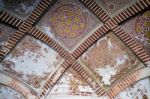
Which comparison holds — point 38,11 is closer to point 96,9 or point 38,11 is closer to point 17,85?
point 96,9

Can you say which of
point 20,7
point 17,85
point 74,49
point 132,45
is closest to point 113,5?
point 132,45

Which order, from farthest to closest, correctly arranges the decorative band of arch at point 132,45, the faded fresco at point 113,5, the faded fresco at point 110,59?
the faded fresco at point 110,59
the decorative band of arch at point 132,45
the faded fresco at point 113,5

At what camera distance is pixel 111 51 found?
688 cm

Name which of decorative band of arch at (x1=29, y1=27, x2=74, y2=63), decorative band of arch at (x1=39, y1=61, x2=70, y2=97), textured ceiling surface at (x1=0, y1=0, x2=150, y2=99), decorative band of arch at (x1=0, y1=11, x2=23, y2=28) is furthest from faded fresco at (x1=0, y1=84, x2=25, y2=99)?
decorative band of arch at (x1=0, y1=11, x2=23, y2=28)

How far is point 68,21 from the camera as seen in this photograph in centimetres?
675

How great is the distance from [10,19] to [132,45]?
2.85 metres

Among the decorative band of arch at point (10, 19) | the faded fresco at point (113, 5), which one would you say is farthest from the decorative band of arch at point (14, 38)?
the faded fresco at point (113, 5)

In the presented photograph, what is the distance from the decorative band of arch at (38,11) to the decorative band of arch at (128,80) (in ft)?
8.15

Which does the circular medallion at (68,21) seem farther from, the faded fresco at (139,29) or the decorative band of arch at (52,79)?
the faded fresco at (139,29)

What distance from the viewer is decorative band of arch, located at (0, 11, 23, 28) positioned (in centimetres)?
640

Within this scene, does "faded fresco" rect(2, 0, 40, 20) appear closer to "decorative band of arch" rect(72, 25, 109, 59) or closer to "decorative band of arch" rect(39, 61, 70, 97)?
"decorative band of arch" rect(72, 25, 109, 59)

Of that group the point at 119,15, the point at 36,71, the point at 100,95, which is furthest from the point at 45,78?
the point at 119,15

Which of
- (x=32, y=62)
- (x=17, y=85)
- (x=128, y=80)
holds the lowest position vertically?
(x=17, y=85)

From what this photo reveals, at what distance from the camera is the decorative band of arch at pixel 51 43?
6801mm
